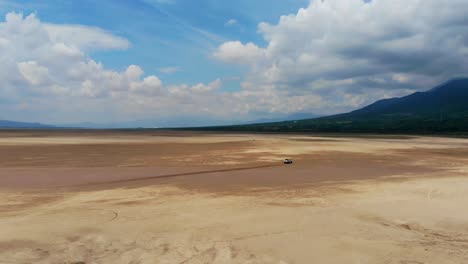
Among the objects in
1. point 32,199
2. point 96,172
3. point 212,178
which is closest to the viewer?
point 32,199

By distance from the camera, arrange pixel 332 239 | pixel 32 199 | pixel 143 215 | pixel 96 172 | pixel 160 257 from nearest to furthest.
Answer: pixel 160 257 → pixel 332 239 → pixel 143 215 → pixel 32 199 → pixel 96 172

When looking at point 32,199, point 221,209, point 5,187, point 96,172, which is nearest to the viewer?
point 221,209

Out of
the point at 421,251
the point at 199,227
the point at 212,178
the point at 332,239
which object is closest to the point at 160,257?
the point at 199,227

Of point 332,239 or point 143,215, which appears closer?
point 332,239

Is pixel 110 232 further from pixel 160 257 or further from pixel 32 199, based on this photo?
pixel 32 199

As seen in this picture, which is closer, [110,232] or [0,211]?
[110,232]

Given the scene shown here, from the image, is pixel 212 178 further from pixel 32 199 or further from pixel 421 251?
pixel 421 251

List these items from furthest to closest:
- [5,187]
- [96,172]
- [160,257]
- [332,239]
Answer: [96,172]
[5,187]
[332,239]
[160,257]

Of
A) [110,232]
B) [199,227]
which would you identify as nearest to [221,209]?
[199,227]
